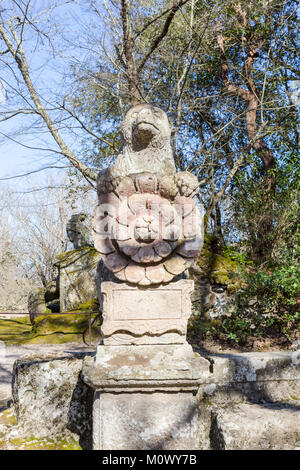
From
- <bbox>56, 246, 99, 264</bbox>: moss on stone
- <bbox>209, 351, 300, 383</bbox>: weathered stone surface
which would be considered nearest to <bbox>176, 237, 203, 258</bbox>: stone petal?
<bbox>209, 351, 300, 383</bbox>: weathered stone surface

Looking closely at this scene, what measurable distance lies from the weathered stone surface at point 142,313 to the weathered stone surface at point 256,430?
0.57 m

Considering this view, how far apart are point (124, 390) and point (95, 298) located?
6.71m

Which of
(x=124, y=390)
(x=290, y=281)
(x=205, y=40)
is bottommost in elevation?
(x=124, y=390)

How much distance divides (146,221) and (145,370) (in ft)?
3.02

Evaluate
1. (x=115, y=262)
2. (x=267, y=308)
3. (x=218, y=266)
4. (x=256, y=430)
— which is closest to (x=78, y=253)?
Result: (x=218, y=266)

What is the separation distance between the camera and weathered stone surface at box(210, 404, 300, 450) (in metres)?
2.17

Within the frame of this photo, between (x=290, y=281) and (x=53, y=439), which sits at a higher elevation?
(x=290, y=281)

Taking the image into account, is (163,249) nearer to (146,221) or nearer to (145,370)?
(146,221)

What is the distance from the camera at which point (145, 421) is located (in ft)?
7.23

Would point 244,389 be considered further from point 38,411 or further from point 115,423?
point 38,411

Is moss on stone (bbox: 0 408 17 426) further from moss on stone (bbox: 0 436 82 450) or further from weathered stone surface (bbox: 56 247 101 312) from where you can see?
weathered stone surface (bbox: 56 247 101 312)

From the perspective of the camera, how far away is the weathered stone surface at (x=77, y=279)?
9.02 metres

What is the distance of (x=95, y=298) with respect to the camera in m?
8.77
